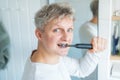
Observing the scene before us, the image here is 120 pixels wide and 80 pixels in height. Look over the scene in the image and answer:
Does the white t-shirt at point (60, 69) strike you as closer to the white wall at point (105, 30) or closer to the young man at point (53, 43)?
the young man at point (53, 43)

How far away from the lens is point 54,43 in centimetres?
102

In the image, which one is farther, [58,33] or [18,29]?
[18,29]

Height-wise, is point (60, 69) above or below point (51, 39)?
below

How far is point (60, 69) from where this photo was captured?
43.4 inches

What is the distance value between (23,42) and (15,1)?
13.2 inches

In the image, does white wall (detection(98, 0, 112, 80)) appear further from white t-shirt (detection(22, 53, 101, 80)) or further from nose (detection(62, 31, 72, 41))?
nose (detection(62, 31, 72, 41))

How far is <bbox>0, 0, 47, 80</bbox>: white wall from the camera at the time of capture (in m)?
1.77

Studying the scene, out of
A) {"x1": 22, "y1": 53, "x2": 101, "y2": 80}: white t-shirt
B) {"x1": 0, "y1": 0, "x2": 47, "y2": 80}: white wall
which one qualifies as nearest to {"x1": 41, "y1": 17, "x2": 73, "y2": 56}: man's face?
{"x1": 22, "y1": 53, "x2": 101, "y2": 80}: white t-shirt

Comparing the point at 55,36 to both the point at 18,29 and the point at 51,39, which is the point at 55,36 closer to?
the point at 51,39

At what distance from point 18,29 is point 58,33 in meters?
0.87

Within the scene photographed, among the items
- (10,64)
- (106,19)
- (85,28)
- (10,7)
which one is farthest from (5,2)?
(106,19)

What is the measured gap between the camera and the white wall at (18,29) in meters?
1.77

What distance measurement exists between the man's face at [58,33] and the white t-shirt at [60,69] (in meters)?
0.10

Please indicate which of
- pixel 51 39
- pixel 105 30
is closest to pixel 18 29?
pixel 105 30
